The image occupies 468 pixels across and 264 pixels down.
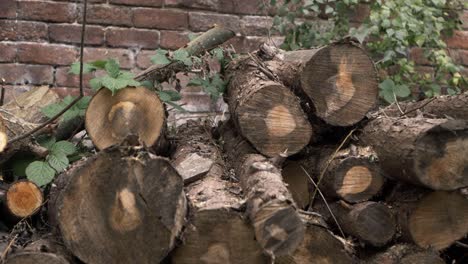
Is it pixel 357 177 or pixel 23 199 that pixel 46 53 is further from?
pixel 357 177

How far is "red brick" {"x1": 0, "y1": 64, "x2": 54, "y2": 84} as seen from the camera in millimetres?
3109

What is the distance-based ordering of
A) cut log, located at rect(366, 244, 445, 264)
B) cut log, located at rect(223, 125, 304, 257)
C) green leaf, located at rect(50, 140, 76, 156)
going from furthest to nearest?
green leaf, located at rect(50, 140, 76, 156), cut log, located at rect(366, 244, 445, 264), cut log, located at rect(223, 125, 304, 257)

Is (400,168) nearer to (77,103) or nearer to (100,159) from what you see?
(100,159)

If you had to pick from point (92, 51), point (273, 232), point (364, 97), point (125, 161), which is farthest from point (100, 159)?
point (92, 51)

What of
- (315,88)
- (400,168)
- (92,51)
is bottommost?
(92,51)

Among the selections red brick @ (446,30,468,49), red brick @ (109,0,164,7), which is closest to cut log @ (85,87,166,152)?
red brick @ (109,0,164,7)

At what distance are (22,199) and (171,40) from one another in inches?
56.1

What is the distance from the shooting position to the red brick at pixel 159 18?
3248 mm

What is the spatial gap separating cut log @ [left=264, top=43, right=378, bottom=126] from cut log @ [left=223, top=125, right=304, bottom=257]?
0.32 m

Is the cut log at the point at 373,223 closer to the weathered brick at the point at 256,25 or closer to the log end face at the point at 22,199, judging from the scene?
the log end face at the point at 22,199

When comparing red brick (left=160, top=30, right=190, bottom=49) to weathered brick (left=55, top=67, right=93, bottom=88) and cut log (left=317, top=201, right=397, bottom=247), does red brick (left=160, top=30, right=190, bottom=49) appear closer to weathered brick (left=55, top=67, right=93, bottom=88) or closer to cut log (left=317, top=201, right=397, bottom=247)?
weathered brick (left=55, top=67, right=93, bottom=88)

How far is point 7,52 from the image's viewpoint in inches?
122

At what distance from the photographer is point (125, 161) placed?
5.41ft

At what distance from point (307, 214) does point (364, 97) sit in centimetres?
47
